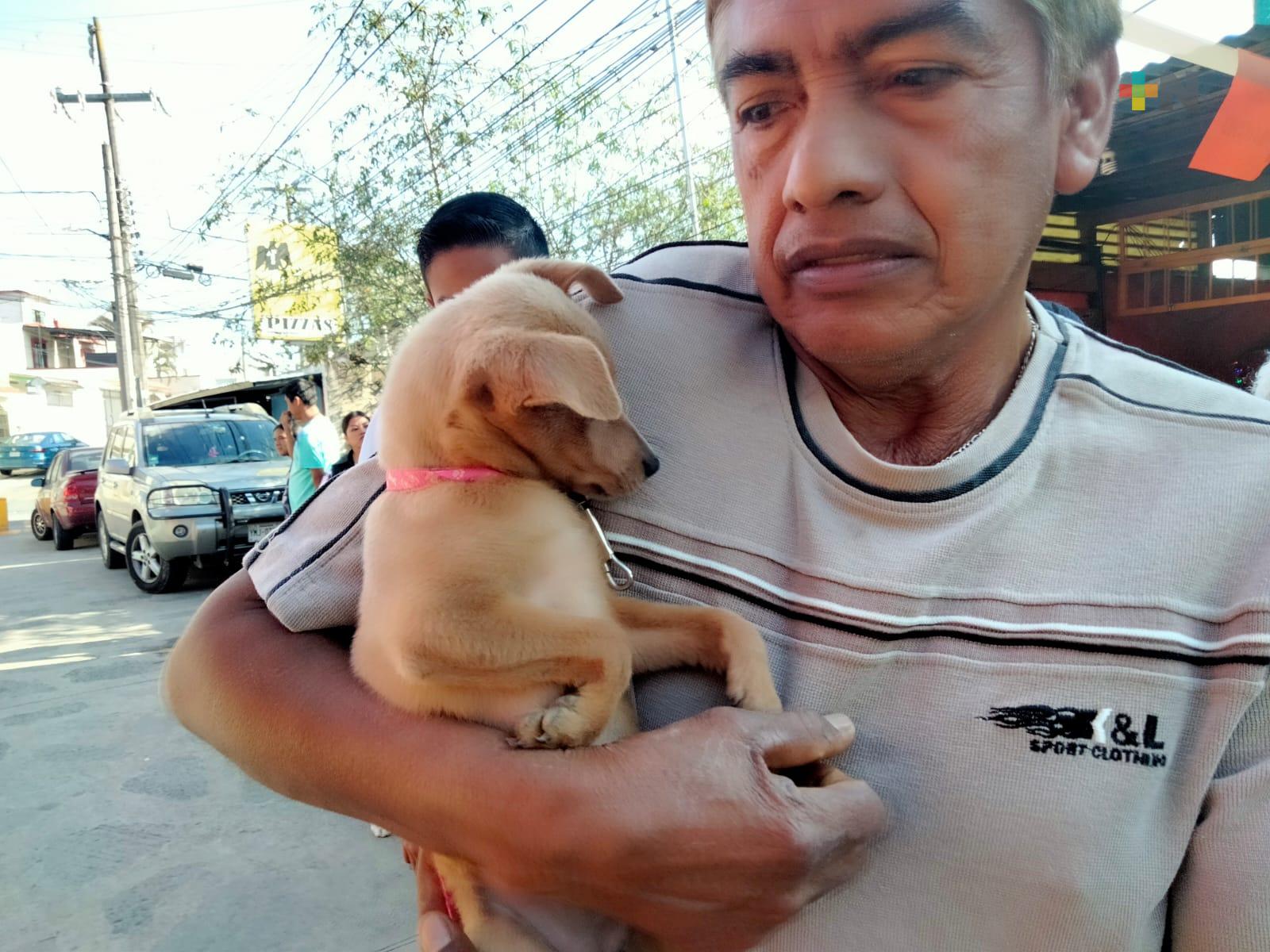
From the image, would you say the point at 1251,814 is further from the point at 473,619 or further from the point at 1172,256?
the point at 1172,256

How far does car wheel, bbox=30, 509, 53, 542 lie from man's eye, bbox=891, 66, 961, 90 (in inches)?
821

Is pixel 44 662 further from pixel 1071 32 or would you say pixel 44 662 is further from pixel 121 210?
pixel 121 210

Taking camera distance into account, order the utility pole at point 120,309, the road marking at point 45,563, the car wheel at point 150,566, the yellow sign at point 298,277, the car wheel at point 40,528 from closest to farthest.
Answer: the car wheel at point 150,566 < the yellow sign at point 298,277 < the road marking at point 45,563 < the car wheel at point 40,528 < the utility pole at point 120,309

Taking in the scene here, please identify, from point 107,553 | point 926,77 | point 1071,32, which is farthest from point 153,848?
point 107,553

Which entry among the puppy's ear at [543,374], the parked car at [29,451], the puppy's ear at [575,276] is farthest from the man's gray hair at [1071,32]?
the parked car at [29,451]

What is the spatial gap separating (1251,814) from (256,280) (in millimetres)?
15995

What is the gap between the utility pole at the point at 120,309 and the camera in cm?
2245

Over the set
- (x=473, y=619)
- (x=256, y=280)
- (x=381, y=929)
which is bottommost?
(x=381, y=929)

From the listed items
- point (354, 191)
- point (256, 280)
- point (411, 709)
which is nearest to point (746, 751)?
point (411, 709)

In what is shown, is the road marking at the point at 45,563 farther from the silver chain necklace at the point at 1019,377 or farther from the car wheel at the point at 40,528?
the silver chain necklace at the point at 1019,377

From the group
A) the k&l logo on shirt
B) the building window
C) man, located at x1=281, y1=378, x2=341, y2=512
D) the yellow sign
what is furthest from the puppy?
the building window

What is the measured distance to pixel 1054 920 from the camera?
3.52 feet

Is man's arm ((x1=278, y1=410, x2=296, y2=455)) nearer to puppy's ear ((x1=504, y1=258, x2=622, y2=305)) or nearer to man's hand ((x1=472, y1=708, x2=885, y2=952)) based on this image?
puppy's ear ((x1=504, y1=258, x2=622, y2=305))

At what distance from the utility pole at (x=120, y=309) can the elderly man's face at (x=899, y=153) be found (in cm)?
2510
